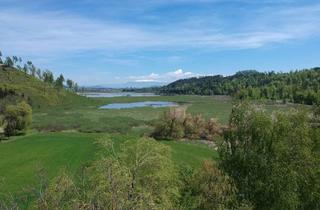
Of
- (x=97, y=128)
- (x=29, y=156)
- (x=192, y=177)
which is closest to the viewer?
(x=192, y=177)

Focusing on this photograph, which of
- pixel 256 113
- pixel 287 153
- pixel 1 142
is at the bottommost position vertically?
pixel 1 142

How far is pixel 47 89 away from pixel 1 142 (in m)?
101

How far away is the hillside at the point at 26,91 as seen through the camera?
476ft

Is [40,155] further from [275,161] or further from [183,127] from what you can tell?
[275,161]

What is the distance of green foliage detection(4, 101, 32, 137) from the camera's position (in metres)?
86.4

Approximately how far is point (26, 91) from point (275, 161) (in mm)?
139010

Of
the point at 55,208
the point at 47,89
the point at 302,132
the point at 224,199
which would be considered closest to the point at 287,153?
the point at 302,132

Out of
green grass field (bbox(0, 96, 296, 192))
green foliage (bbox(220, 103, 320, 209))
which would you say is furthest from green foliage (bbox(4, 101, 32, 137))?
green foliage (bbox(220, 103, 320, 209))

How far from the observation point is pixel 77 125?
97.2 m

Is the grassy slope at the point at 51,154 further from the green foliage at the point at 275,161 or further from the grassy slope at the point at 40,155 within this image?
the green foliage at the point at 275,161

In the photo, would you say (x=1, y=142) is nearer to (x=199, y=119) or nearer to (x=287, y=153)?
(x=199, y=119)

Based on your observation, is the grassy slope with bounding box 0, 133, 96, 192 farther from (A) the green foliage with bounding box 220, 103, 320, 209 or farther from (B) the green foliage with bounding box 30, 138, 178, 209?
(A) the green foliage with bounding box 220, 103, 320, 209

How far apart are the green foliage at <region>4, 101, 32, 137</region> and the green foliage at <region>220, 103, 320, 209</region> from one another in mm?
64147

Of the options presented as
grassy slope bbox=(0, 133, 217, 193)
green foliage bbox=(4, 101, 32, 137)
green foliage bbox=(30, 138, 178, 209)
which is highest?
green foliage bbox=(30, 138, 178, 209)
